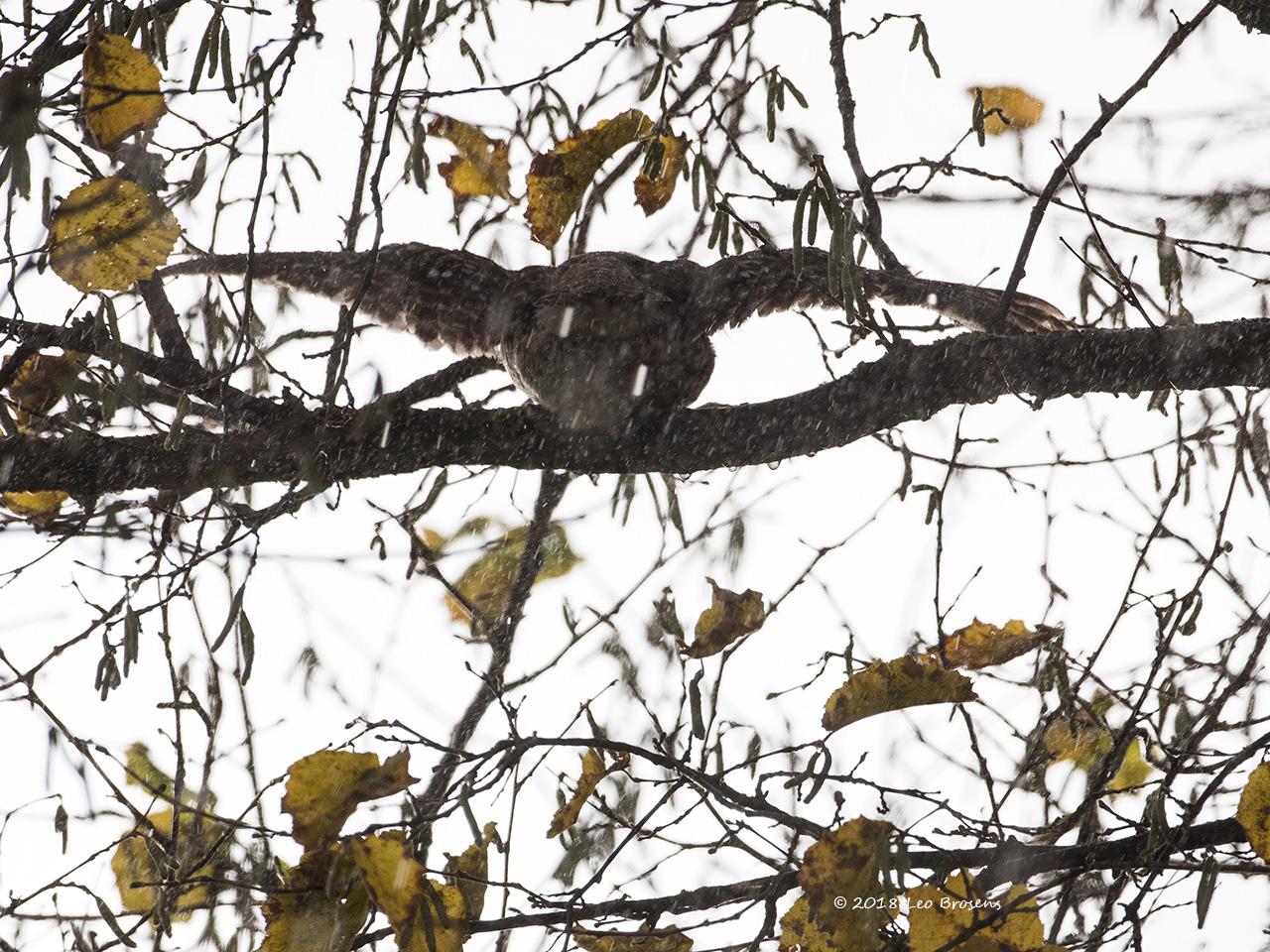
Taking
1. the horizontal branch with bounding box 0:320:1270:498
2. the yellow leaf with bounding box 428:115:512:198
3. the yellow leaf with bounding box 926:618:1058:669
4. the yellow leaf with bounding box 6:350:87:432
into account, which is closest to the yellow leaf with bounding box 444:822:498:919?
the horizontal branch with bounding box 0:320:1270:498

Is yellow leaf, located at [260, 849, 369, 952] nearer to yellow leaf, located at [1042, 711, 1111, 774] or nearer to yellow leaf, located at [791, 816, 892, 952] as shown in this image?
yellow leaf, located at [791, 816, 892, 952]

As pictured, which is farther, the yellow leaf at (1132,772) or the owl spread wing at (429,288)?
the yellow leaf at (1132,772)

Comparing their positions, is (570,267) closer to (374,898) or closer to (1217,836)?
(374,898)

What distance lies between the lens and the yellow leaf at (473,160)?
7.12 feet

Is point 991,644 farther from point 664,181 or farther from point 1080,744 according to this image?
point 664,181

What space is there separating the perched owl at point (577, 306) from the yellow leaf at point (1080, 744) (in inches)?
27.5

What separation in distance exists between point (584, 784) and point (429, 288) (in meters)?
0.78

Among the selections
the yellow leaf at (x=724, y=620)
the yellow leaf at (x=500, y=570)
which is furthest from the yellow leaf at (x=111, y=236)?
the yellow leaf at (x=500, y=570)

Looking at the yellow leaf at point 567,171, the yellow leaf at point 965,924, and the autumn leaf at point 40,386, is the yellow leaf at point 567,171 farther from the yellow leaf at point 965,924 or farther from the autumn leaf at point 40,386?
the yellow leaf at point 965,924

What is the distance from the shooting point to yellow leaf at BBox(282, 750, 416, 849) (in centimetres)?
113

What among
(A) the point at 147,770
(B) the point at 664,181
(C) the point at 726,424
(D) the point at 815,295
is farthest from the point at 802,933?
(A) the point at 147,770

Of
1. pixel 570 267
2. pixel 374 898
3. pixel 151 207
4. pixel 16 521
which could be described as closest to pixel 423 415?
pixel 570 267

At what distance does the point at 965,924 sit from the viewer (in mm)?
1161

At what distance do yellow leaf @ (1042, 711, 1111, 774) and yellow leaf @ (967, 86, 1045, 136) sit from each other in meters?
1.07
